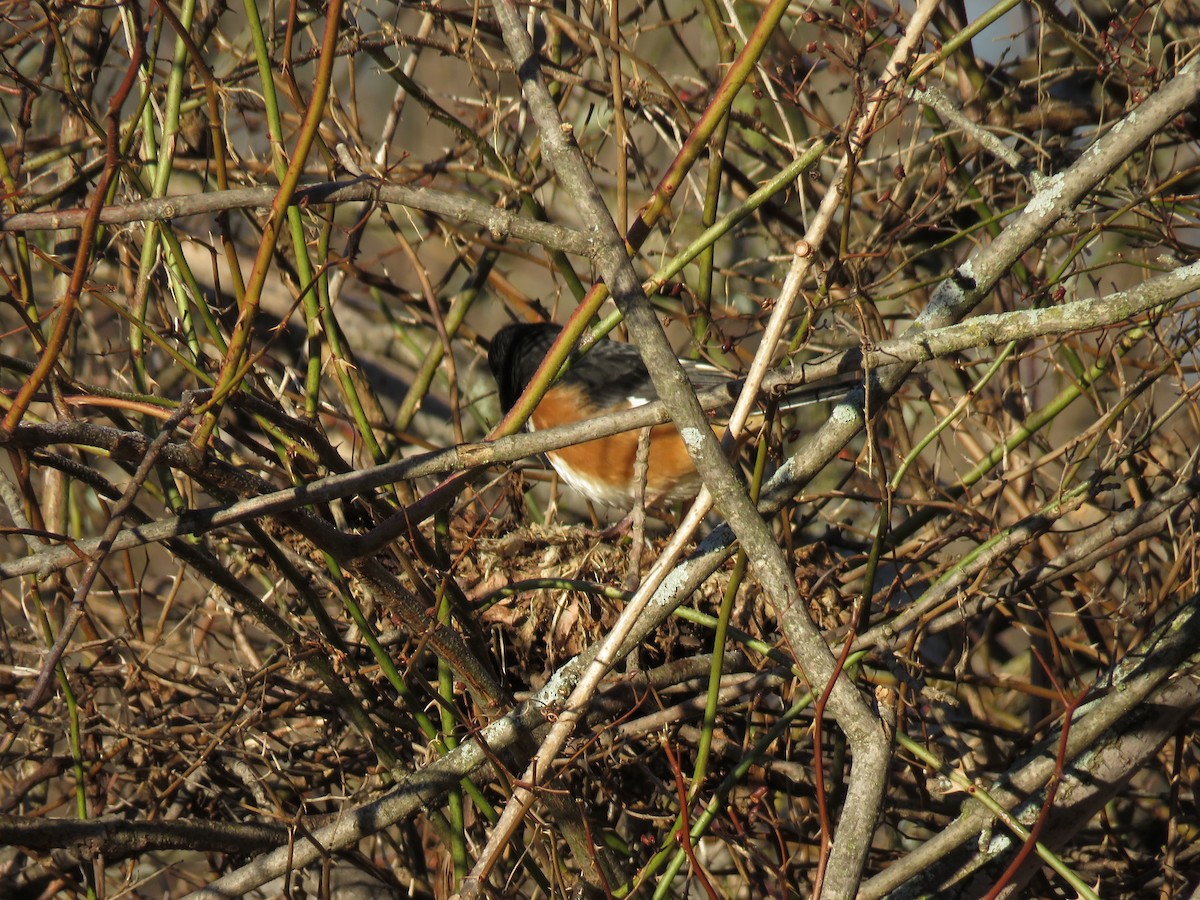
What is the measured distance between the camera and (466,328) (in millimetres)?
3488

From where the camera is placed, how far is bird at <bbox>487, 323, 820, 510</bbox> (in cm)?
299

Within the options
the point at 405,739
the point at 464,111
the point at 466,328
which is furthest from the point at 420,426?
the point at 405,739

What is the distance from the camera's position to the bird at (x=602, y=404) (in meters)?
2.99

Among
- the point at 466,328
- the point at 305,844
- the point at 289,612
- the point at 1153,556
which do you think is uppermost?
the point at 466,328

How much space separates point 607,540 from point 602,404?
0.77 m

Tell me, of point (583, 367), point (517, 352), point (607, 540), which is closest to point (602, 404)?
point (583, 367)

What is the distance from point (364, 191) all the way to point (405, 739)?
1.04 meters

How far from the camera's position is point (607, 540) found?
2.61 m

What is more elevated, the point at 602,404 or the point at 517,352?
the point at 517,352

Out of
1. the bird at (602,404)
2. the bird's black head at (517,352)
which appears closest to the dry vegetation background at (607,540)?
the bird's black head at (517,352)

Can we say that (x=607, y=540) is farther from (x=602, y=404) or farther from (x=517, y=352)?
(x=517, y=352)

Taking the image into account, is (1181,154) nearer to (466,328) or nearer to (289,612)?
(466,328)

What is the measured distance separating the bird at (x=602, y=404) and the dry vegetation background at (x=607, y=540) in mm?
208

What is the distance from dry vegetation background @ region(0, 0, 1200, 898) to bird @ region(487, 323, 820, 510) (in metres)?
0.21
